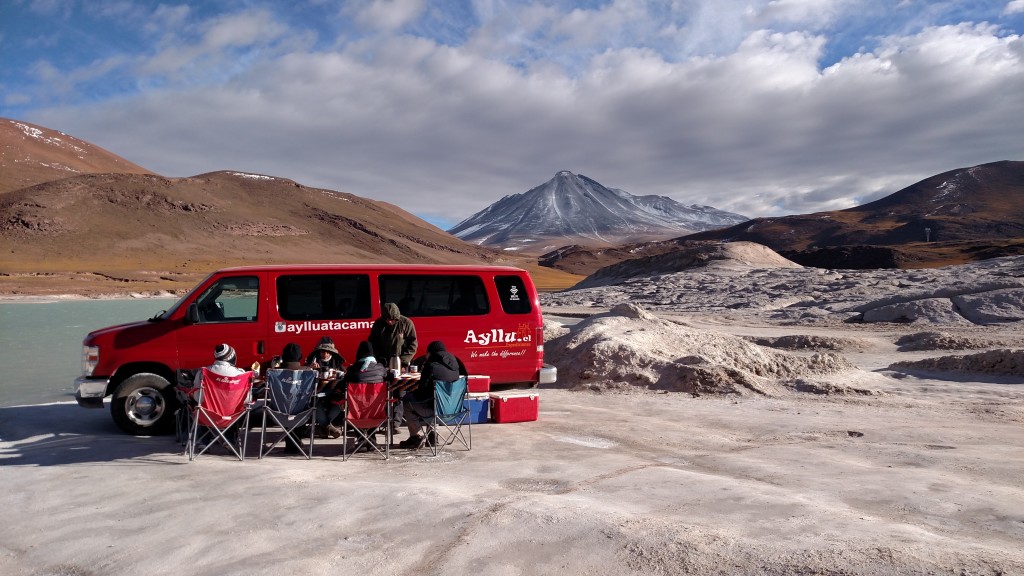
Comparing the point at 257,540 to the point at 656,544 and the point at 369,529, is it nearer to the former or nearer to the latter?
the point at 369,529

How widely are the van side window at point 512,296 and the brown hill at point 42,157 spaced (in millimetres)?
138136

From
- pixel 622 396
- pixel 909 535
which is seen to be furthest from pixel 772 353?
pixel 909 535

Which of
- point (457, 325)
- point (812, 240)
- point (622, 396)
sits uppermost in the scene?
point (812, 240)

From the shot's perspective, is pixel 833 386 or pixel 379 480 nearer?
pixel 379 480

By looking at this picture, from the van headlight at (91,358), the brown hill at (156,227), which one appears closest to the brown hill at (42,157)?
the brown hill at (156,227)

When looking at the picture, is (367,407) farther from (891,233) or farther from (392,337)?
(891,233)

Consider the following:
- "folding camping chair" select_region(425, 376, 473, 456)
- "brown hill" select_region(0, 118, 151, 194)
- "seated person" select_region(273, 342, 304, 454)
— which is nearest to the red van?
"seated person" select_region(273, 342, 304, 454)

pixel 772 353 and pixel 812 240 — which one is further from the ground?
pixel 812 240

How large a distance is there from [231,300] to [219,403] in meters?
2.13

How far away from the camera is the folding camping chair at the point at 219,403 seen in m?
6.79

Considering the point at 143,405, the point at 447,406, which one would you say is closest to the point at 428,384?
the point at 447,406

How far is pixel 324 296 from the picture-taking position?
8859 mm

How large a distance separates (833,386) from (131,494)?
1109 cm

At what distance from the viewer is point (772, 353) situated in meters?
14.4
